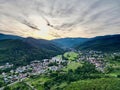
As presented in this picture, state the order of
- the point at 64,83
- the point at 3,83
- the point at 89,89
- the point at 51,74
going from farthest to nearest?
1. the point at 51,74
2. the point at 3,83
3. the point at 64,83
4. the point at 89,89

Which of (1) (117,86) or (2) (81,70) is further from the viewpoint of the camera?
(2) (81,70)

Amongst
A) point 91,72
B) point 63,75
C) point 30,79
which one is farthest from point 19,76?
point 91,72

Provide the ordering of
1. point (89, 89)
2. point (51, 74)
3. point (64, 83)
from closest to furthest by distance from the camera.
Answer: point (89, 89)
point (64, 83)
point (51, 74)

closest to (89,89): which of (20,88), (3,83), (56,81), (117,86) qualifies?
(117,86)

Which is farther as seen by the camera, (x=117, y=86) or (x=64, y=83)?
(x=64, y=83)

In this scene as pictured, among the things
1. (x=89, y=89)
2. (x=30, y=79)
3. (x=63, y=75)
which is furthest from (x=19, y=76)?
(x=89, y=89)

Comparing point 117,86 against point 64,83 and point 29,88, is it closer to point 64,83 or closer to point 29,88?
point 64,83

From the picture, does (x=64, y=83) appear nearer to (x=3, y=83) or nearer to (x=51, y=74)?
(x=51, y=74)

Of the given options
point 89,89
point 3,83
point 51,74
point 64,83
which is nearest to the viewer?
point 89,89
